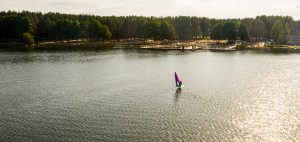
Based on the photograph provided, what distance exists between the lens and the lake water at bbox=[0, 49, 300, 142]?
188 feet

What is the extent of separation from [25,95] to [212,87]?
5045 centimetres

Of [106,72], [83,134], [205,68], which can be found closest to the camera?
[83,134]

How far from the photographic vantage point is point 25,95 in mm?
84062

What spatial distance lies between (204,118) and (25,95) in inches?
1792

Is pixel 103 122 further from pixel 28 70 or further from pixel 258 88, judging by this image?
pixel 28 70

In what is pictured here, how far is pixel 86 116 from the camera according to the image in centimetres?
6656

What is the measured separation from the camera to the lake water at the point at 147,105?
57.4 m

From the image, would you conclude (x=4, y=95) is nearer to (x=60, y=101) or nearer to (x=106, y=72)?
(x=60, y=101)

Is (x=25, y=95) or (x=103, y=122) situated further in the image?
(x=25, y=95)

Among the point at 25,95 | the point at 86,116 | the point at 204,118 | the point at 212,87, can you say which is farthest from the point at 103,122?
the point at 212,87

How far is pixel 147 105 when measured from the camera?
2972 inches

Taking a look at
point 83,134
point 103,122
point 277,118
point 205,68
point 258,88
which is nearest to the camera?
point 83,134

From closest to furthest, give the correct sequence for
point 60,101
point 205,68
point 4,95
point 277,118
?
point 277,118, point 60,101, point 4,95, point 205,68

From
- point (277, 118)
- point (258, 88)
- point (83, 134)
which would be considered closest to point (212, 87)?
point (258, 88)
